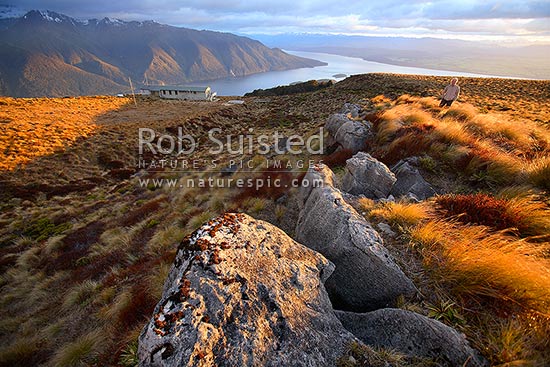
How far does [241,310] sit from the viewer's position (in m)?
2.74

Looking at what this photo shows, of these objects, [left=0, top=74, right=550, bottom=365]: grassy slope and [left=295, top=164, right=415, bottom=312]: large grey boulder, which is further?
[left=295, top=164, right=415, bottom=312]: large grey boulder

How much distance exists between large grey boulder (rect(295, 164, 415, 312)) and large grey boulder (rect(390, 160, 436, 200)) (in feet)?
9.92

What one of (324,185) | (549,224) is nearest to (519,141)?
(549,224)

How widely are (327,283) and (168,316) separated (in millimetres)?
2571

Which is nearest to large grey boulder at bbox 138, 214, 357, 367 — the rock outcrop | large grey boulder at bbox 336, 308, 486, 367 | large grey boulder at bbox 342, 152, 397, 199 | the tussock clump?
large grey boulder at bbox 336, 308, 486, 367

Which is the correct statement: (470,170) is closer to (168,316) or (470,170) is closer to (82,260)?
(168,316)

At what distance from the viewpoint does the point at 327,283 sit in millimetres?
4098

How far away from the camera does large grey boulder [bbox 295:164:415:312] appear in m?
3.57

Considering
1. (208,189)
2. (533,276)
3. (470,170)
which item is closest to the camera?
(533,276)

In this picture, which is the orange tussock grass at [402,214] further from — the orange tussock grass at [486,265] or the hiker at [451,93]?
the hiker at [451,93]

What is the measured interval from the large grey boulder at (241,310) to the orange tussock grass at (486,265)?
1.64 meters

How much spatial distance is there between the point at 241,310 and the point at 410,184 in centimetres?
610

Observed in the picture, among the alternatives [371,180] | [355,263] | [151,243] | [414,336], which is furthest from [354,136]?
[414,336]

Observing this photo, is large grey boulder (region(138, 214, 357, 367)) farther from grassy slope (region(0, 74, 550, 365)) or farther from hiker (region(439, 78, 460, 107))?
hiker (region(439, 78, 460, 107))
